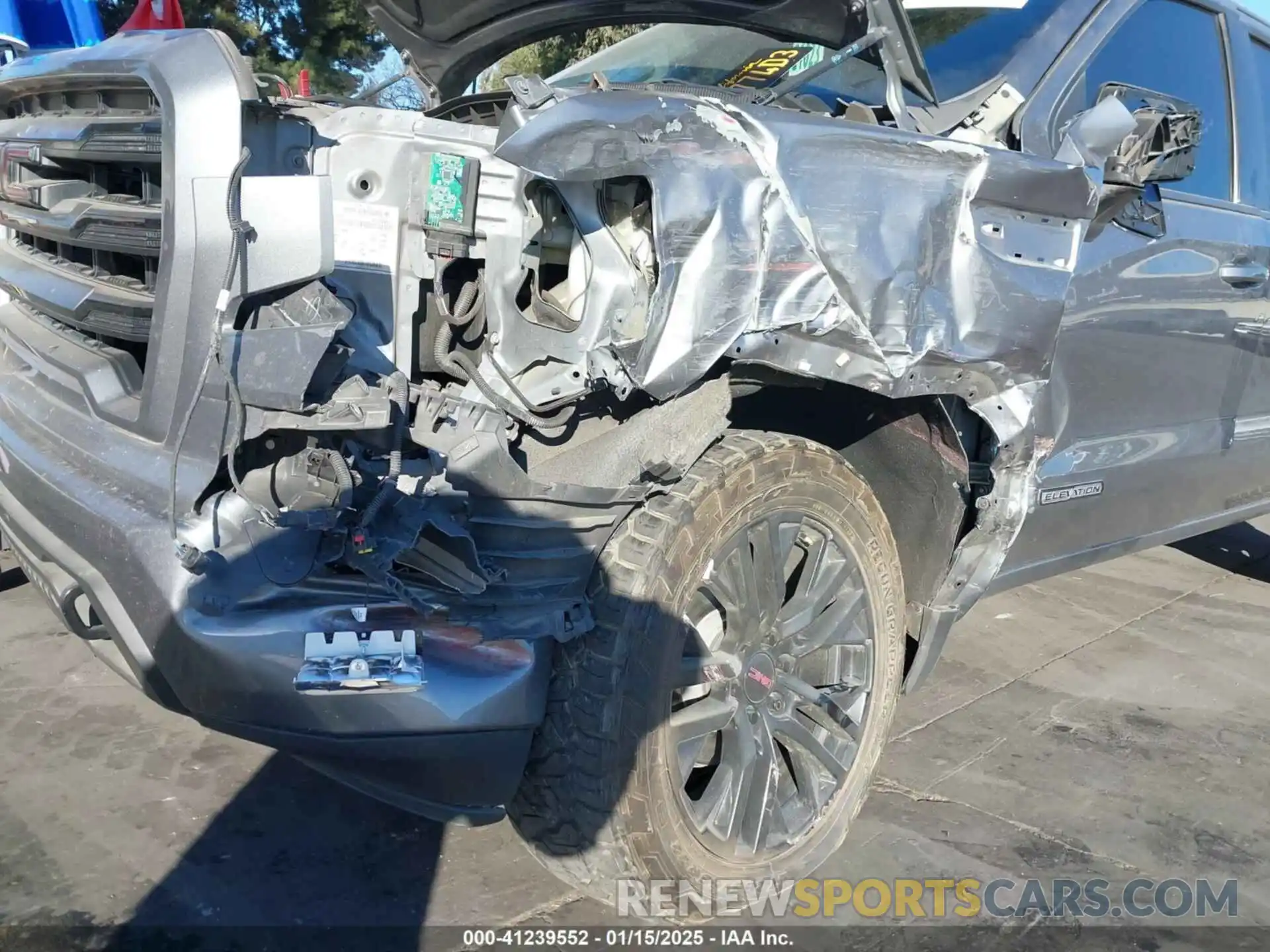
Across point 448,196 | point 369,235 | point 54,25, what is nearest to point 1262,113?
point 448,196

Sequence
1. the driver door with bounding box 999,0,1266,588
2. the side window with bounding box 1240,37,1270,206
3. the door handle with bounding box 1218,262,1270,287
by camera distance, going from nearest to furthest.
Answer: the driver door with bounding box 999,0,1266,588 < the door handle with bounding box 1218,262,1270,287 < the side window with bounding box 1240,37,1270,206

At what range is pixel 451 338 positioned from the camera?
217cm

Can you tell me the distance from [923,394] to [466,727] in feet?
4.17

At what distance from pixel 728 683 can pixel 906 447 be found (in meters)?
0.88

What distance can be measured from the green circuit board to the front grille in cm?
51

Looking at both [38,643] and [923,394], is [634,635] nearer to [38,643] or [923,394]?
[923,394]

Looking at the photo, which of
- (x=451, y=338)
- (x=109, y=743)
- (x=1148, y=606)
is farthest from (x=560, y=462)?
(x=1148, y=606)

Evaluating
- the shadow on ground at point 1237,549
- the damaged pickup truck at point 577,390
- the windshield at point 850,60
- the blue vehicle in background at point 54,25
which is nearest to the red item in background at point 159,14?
the blue vehicle in background at point 54,25

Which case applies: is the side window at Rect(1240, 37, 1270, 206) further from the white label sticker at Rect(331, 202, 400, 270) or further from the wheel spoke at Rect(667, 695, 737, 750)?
the white label sticker at Rect(331, 202, 400, 270)

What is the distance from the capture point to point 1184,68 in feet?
11.6

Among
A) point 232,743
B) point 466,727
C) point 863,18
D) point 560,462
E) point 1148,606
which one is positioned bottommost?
point 1148,606

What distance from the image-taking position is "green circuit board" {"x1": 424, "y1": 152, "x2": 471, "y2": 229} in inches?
80.1

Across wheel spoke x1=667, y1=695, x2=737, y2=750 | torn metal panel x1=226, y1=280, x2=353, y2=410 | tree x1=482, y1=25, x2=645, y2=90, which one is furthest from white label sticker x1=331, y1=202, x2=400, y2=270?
tree x1=482, y1=25, x2=645, y2=90

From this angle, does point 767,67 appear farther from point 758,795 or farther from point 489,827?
point 489,827
